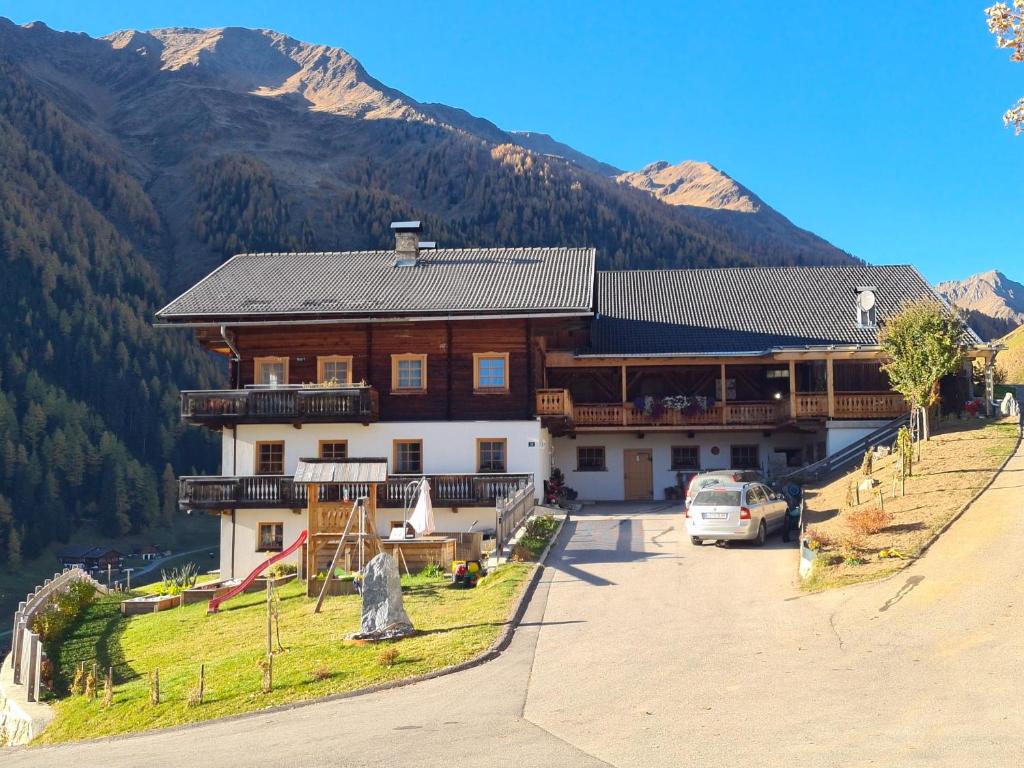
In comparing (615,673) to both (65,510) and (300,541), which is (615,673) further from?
(65,510)

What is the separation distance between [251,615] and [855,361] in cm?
2284

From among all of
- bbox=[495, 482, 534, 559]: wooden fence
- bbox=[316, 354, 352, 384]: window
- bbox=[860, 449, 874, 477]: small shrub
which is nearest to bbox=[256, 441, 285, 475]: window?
bbox=[316, 354, 352, 384]: window

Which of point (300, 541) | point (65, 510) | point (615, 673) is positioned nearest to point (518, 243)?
point (65, 510)

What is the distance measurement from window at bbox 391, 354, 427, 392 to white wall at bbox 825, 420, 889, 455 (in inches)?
532

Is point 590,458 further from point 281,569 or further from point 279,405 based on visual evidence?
point 281,569

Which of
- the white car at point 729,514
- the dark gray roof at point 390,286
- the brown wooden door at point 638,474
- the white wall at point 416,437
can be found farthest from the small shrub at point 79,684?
the brown wooden door at point 638,474

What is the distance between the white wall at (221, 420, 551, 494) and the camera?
29922mm

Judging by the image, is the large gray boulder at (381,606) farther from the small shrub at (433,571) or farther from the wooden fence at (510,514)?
the wooden fence at (510,514)

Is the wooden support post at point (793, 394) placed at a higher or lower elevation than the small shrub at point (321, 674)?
higher

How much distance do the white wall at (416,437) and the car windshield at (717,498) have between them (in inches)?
336

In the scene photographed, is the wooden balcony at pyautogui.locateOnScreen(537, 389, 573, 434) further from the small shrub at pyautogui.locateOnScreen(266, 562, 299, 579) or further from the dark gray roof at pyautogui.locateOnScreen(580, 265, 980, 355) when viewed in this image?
the small shrub at pyautogui.locateOnScreen(266, 562, 299, 579)

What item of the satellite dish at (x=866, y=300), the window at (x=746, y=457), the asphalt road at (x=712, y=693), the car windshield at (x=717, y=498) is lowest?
the asphalt road at (x=712, y=693)

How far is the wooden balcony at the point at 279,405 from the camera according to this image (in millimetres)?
29359

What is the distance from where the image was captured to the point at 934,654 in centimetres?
1195
